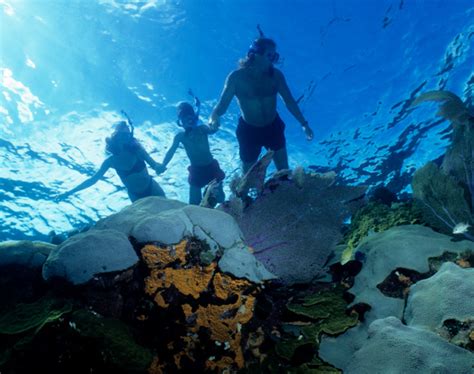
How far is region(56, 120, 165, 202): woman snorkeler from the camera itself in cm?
954

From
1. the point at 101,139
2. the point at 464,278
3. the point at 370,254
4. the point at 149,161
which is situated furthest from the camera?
the point at 101,139

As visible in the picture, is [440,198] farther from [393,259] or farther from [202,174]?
[202,174]

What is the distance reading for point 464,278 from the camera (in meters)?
2.28

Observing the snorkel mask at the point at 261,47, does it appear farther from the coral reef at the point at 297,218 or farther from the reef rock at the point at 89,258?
the reef rock at the point at 89,258

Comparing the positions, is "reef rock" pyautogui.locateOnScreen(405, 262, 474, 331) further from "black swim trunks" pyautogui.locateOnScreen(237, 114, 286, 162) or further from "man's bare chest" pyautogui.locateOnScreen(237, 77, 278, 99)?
"man's bare chest" pyautogui.locateOnScreen(237, 77, 278, 99)

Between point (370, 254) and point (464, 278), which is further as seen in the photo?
point (370, 254)

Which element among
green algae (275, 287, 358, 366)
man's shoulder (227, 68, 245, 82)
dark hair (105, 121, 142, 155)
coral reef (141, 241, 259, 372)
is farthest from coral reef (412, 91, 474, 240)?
dark hair (105, 121, 142, 155)

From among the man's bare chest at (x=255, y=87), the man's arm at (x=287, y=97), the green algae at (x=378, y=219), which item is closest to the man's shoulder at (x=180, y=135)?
the man's bare chest at (x=255, y=87)

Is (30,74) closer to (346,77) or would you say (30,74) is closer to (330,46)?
(330,46)

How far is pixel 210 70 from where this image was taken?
38.4ft

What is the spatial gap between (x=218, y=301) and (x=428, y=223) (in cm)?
277

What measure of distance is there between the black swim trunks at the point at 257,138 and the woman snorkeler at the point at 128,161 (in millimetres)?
3330

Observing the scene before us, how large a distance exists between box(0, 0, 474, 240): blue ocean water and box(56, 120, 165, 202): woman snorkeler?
11.8 feet

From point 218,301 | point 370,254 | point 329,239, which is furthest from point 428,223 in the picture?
point 218,301
